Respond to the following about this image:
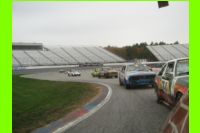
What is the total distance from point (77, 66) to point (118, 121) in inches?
3147

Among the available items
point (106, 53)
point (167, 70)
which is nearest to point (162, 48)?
point (106, 53)

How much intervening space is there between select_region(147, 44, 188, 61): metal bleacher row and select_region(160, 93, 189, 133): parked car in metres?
83.4

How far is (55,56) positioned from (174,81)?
277ft

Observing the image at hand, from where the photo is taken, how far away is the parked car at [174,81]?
895 centimetres

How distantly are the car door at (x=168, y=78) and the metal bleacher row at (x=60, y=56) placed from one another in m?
71.3

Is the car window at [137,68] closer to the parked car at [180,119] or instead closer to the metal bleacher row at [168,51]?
the parked car at [180,119]

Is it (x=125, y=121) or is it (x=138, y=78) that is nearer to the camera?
(x=125, y=121)

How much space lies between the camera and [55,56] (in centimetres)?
9288

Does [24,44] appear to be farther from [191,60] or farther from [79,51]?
[191,60]

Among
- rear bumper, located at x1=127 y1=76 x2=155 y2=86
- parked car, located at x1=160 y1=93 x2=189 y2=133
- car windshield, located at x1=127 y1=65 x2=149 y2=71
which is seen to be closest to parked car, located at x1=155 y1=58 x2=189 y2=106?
parked car, located at x1=160 y1=93 x2=189 y2=133

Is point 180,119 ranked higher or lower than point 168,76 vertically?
higher

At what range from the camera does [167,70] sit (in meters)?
11.3

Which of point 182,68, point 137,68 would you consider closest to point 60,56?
point 137,68

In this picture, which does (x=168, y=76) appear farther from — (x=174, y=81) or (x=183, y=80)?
(x=183, y=80)
